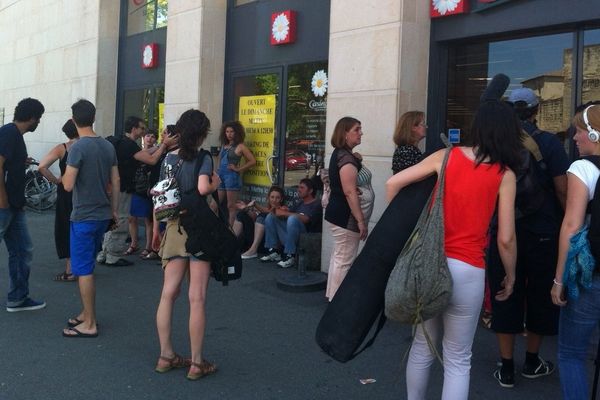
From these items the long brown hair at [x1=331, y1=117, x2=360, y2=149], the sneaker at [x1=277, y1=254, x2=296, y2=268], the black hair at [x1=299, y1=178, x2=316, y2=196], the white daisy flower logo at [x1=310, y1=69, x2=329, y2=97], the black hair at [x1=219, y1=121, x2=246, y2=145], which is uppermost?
the white daisy flower logo at [x1=310, y1=69, x2=329, y2=97]

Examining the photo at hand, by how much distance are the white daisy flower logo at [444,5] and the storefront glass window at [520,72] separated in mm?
430

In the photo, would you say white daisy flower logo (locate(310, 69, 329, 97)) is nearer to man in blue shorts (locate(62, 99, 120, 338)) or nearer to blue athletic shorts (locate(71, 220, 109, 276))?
man in blue shorts (locate(62, 99, 120, 338))

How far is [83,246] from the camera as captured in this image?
508cm

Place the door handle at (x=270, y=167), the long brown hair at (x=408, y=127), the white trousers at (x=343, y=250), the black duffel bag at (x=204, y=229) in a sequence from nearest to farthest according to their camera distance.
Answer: the black duffel bag at (x=204, y=229)
the long brown hair at (x=408, y=127)
the white trousers at (x=343, y=250)
the door handle at (x=270, y=167)

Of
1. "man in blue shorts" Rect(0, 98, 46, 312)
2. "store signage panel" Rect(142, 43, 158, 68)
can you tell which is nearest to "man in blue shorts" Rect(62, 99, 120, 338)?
"man in blue shorts" Rect(0, 98, 46, 312)

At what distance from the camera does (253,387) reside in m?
4.19

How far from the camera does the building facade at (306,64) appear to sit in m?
6.07

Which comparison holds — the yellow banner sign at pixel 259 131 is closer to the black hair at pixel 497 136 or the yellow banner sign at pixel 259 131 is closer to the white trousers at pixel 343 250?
the white trousers at pixel 343 250

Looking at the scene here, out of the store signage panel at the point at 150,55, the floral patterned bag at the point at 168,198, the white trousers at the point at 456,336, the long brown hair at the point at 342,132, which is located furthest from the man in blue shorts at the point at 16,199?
the store signage panel at the point at 150,55

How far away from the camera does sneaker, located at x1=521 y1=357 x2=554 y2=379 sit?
4418 mm

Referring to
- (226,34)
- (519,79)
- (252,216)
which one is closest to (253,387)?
(519,79)

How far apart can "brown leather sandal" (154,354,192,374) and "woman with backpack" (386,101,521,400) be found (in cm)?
198

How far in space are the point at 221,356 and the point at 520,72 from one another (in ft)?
12.9

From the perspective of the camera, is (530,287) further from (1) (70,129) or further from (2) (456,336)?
(1) (70,129)
